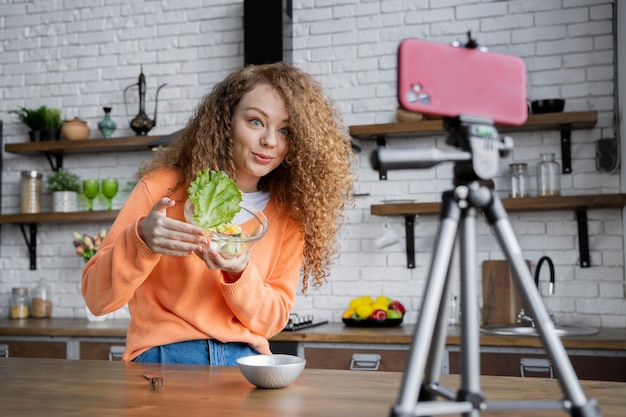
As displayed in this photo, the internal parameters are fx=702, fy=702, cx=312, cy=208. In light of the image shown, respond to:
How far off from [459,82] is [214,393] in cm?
89

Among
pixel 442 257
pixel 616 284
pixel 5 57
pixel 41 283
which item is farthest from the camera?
pixel 5 57

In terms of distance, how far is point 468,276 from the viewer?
0.82 m

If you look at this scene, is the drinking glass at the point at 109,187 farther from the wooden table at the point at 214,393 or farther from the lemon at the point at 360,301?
the wooden table at the point at 214,393

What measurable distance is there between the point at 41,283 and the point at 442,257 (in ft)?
14.0

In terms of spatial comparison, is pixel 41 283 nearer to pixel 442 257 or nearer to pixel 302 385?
pixel 302 385

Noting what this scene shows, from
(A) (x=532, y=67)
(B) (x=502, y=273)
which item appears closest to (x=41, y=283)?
(B) (x=502, y=273)

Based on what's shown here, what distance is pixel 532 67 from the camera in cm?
396

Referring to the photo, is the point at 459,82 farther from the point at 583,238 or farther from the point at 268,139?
the point at 583,238

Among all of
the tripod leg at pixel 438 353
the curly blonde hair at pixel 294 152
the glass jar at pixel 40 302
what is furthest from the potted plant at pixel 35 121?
the tripod leg at pixel 438 353

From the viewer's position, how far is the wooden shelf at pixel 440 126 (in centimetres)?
364

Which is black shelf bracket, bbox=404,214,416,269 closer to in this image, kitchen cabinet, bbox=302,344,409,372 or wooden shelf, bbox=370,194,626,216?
wooden shelf, bbox=370,194,626,216

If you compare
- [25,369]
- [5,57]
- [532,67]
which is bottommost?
[25,369]

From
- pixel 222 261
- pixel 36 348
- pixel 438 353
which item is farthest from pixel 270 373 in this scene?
pixel 36 348

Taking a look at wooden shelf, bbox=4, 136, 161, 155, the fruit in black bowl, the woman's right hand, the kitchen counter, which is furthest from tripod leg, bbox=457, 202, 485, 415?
wooden shelf, bbox=4, 136, 161, 155
